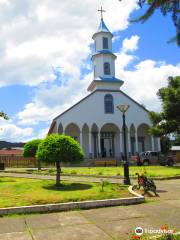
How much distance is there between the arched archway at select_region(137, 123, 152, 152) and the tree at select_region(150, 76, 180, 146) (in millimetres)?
10023

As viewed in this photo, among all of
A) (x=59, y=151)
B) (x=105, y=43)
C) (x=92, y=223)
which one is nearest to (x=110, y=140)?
(x=105, y=43)

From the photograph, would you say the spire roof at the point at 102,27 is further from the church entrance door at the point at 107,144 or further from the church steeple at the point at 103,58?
the church entrance door at the point at 107,144

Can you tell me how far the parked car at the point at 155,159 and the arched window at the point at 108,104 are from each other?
8883 mm

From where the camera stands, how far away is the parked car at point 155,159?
1420 inches

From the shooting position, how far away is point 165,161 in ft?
119

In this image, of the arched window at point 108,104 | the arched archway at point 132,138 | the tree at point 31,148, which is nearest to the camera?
the tree at point 31,148

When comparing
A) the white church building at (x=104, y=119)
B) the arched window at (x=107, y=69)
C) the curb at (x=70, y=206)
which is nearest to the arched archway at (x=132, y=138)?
the white church building at (x=104, y=119)

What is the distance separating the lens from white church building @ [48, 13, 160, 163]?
140 ft

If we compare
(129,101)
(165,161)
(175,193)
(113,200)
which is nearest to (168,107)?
(165,161)

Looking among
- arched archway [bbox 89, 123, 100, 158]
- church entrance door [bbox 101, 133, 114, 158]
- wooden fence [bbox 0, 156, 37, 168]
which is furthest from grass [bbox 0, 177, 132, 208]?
church entrance door [bbox 101, 133, 114, 158]

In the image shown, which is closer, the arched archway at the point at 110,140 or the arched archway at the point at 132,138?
the arched archway at the point at 110,140

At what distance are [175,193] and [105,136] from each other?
32.5 meters

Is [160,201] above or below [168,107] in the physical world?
below

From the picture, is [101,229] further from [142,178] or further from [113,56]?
[113,56]
